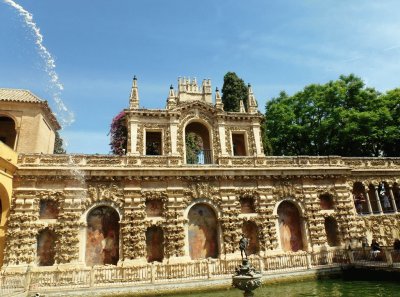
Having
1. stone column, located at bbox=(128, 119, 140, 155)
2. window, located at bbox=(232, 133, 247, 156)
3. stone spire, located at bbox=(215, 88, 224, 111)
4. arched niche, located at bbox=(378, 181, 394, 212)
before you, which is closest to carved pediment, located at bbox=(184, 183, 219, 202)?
stone column, located at bbox=(128, 119, 140, 155)

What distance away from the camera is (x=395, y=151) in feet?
114

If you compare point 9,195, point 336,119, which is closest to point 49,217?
point 9,195

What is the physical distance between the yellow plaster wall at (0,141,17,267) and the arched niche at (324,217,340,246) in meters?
23.6

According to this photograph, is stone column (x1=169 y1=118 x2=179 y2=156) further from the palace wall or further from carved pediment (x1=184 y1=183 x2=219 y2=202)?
carved pediment (x1=184 y1=183 x2=219 y2=202)

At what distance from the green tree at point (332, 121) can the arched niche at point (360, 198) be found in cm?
785

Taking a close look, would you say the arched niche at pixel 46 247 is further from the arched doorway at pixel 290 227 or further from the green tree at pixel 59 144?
the green tree at pixel 59 144

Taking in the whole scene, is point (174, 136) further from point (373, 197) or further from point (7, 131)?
point (373, 197)

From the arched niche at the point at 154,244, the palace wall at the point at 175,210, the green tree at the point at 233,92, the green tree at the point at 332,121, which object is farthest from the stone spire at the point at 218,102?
the green tree at the point at 233,92

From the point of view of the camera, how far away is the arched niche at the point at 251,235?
23031 mm

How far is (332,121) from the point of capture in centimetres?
3503

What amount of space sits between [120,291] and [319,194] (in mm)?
17249

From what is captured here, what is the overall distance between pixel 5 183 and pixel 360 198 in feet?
91.8

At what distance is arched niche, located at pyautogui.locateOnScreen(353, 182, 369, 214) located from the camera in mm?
26991

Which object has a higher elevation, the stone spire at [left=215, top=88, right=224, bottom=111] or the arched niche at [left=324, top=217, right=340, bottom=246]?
the stone spire at [left=215, top=88, right=224, bottom=111]
